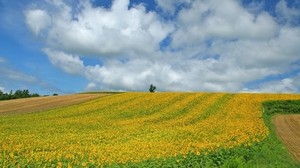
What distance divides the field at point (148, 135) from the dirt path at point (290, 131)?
106cm

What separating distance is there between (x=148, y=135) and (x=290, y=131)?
14.5 m

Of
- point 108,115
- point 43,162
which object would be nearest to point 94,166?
point 43,162

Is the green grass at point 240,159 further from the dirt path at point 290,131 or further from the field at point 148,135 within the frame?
the dirt path at point 290,131

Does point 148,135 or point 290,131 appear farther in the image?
point 290,131

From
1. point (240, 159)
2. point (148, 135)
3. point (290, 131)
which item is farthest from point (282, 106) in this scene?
point (240, 159)

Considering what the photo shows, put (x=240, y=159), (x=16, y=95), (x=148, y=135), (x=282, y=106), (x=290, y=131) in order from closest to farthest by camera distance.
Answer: (x=240, y=159), (x=148, y=135), (x=290, y=131), (x=282, y=106), (x=16, y=95)

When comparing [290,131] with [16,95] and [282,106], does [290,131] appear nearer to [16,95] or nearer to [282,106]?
[282,106]

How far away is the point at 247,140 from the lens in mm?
24781

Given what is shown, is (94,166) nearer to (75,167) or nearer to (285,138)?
(75,167)

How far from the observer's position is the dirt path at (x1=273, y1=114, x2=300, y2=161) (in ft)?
89.9

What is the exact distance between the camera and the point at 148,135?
27.9 meters

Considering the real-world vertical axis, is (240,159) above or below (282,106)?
below

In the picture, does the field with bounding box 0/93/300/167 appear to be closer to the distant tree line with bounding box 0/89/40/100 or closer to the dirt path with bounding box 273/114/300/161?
the dirt path with bounding box 273/114/300/161

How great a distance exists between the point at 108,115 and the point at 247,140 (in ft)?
72.6
